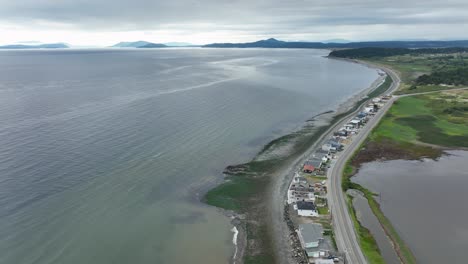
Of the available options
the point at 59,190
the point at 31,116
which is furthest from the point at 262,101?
the point at 59,190

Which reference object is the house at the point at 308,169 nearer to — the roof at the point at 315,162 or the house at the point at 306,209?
the roof at the point at 315,162

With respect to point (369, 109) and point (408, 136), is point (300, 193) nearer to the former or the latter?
point (408, 136)

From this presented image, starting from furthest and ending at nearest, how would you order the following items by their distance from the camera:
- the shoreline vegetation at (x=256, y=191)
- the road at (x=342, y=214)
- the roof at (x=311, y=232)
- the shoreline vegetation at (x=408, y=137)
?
the shoreline vegetation at (x=408, y=137), the shoreline vegetation at (x=256, y=191), the roof at (x=311, y=232), the road at (x=342, y=214)

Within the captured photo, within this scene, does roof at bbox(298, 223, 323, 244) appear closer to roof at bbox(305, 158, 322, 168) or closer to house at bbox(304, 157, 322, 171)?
house at bbox(304, 157, 322, 171)

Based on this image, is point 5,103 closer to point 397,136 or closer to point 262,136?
point 262,136

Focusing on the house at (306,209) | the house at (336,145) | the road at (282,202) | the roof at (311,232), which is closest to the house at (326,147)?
the house at (336,145)

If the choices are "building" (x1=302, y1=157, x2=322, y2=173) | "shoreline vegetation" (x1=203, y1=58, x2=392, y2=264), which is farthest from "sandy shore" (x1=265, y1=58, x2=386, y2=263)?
"building" (x1=302, y1=157, x2=322, y2=173)

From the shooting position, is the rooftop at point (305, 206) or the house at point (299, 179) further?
the house at point (299, 179)
